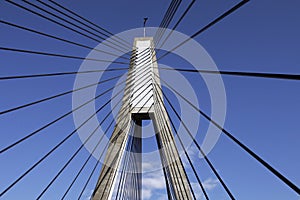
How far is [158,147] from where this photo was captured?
520cm

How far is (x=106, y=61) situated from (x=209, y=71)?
2939mm

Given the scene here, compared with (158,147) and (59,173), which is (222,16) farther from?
(158,147)

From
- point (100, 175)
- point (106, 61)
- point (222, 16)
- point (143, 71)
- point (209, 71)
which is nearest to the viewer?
point (222, 16)

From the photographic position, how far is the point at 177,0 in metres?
4.57

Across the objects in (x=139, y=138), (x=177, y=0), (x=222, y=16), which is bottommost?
(x=139, y=138)

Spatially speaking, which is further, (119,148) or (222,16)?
(119,148)

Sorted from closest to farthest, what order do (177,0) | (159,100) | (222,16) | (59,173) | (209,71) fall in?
1. (222,16)
2. (209,71)
3. (59,173)
4. (177,0)
5. (159,100)

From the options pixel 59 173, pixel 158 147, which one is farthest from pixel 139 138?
pixel 59 173

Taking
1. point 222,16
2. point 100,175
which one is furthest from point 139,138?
point 222,16

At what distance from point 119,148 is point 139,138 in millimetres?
1445

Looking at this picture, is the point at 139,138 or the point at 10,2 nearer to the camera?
the point at 10,2

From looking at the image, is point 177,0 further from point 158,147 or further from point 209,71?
point 158,147

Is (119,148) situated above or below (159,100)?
below

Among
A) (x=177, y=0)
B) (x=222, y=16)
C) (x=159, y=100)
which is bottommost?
(x=159, y=100)
